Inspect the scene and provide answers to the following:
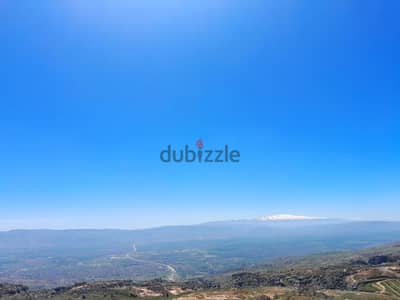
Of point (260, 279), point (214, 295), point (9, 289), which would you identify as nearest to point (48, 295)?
point (9, 289)

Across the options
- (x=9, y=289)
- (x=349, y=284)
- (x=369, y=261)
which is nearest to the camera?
(x=349, y=284)

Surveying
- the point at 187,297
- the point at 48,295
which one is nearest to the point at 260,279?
the point at 187,297

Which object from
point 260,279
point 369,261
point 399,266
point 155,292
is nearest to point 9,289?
point 155,292

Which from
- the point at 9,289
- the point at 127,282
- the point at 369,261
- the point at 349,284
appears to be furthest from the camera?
the point at 369,261

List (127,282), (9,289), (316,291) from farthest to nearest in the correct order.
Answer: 1. (127,282)
2. (9,289)
3. (316,291)

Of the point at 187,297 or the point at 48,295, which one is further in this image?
the point at 48,295

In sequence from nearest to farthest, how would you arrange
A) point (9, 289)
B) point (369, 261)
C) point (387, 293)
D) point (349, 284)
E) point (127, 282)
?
point (387, 293) → point (349, 284) → point (9, 289) → point (127, 282) → point (369, 261)

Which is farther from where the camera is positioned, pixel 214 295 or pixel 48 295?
pixel 48 295

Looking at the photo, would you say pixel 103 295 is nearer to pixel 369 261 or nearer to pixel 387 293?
pixel 387 293

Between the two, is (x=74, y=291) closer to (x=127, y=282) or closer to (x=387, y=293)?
(x=127, y=282)
